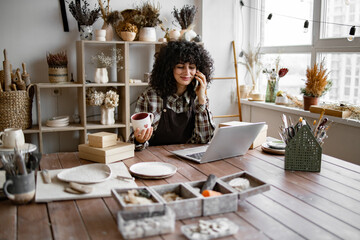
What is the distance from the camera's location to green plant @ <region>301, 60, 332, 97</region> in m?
3.24

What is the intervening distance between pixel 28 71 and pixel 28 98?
0.37m

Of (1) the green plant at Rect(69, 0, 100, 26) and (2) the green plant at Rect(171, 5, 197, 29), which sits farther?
(2) the green plant at Rect(171, 5, 197, 29)

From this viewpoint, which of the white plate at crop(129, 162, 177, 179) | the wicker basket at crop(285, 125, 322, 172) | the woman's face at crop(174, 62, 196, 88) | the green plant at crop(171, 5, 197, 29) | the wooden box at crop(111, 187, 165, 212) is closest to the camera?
the wooden box at crop(111, 187, 165, 212)

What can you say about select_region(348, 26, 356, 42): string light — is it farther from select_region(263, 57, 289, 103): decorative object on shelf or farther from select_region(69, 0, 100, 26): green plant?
select_region(69, 0, 100, 26): green plant

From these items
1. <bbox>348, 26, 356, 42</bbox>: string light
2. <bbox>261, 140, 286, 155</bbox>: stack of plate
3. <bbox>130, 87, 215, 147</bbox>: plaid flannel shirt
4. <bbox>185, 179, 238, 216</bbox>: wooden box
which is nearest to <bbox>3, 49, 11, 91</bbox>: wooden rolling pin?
<bbox>130, 87, 215, 147</bbox>: plaid flannel shirt

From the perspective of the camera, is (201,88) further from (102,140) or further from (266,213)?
(266,213)

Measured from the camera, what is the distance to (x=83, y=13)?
3611 mm

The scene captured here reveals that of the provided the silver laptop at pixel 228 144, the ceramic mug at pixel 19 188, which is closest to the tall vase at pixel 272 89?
the silver laptop at pixel 228 144

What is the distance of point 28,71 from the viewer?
12.3 feet

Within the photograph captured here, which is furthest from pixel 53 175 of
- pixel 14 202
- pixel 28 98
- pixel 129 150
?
pixel 28 98

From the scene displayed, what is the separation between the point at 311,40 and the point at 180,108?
5.86 ft

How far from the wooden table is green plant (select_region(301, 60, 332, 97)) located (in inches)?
63.0

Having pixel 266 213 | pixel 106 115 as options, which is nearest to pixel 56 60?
pixel 106 115

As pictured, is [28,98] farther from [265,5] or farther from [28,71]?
[265,5]
